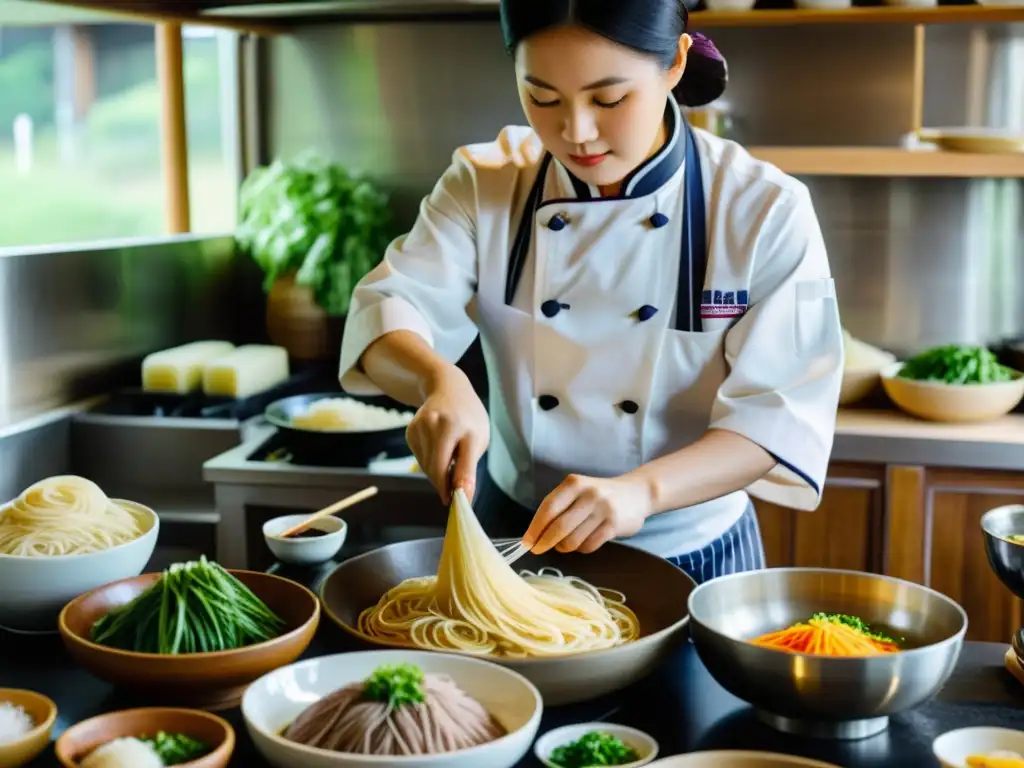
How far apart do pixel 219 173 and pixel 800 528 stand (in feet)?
7.80

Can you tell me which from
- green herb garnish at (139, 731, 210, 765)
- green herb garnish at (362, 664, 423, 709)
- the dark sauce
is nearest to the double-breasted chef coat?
the dark sauce

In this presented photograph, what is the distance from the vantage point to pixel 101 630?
1.51 meters

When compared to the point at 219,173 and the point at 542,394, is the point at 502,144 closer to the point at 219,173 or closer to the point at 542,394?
the point at 542,394

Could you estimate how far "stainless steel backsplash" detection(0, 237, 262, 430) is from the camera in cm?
320

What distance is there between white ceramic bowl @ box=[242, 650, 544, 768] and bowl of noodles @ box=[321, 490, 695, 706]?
7 centimetres

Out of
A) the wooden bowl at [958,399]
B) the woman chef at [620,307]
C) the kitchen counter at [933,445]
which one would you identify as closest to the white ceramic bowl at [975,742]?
the woman chef at [620,307]

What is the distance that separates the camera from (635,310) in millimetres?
2068

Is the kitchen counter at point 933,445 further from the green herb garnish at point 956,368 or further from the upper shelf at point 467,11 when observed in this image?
the upper shelf at point 467,11

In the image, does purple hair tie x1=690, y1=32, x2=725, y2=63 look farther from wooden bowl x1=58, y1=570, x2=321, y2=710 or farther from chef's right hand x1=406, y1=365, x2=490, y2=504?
wooden bowl x1=58, y1=570, x2=321, y2=710

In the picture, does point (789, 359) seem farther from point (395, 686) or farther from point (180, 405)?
point (180, 405)

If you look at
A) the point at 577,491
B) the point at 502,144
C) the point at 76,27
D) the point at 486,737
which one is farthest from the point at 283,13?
the point at 486,737

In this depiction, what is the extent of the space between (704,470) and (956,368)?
1.89 meters

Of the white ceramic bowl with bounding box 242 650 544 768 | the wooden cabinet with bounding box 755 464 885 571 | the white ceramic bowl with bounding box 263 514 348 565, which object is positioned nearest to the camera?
the white ceramic bowl with bounding box 242 650 544 768

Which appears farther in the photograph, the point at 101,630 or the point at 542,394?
the point at 542,394
